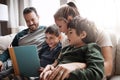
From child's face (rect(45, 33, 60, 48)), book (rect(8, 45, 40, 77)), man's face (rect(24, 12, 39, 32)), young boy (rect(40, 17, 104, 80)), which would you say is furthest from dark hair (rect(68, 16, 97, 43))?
man's face (rect(24, 12, 39, 32))

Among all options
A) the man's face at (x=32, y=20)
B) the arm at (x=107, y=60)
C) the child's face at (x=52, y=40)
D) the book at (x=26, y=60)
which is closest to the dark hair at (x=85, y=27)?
the arm at (x=107, y=60)

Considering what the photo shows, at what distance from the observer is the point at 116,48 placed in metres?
1.74

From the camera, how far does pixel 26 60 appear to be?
1477 millimetres

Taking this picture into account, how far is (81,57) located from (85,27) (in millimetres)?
185

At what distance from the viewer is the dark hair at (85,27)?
3.90 ft

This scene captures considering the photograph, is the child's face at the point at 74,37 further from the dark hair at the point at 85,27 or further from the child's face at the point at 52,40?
the child's face at the point at 52,40

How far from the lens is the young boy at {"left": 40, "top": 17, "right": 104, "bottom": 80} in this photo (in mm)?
980

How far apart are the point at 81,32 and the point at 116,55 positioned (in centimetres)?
66

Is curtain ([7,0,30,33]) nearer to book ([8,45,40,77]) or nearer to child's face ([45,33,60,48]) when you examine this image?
child's face ([45,33,60,48])

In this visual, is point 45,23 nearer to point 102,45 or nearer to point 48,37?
point 48,37

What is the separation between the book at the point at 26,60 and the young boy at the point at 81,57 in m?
0.25

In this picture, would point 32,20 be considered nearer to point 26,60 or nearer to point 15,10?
A: point 26,60

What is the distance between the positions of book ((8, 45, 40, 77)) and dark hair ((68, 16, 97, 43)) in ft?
1.29

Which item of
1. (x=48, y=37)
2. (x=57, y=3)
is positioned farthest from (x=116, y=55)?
(x=57, y=3)
